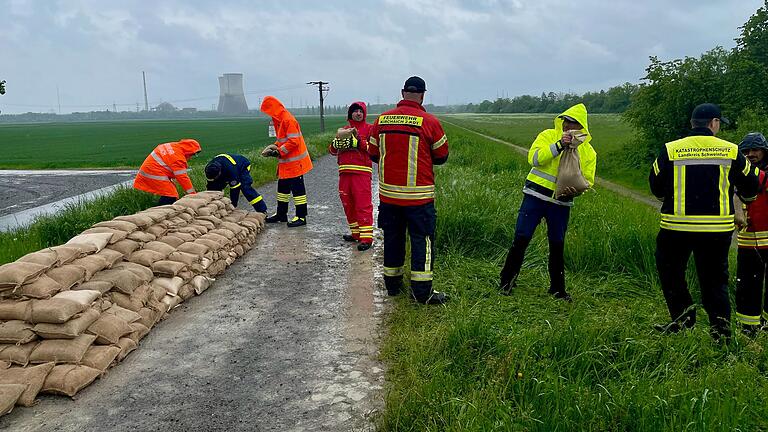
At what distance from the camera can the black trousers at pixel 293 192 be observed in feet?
26.6

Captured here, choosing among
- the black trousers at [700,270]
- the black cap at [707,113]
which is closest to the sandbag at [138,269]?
the black trousers at [700,270]

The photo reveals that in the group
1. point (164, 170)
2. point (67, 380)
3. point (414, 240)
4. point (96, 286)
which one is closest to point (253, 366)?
point (67, 380)

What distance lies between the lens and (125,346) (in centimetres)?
391

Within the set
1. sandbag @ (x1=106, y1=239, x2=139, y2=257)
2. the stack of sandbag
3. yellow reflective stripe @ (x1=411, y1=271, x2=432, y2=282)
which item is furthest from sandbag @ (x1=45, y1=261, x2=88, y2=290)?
yellow reflective stripe @ (x1=411, y1=271, x2=432, y2=282)

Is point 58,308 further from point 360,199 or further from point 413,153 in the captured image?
point 360,199

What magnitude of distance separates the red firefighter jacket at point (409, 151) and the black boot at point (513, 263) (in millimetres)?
870

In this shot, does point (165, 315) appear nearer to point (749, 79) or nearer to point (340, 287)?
point (340, 287)

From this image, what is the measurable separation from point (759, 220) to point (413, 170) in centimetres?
259

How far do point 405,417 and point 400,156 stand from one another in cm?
245

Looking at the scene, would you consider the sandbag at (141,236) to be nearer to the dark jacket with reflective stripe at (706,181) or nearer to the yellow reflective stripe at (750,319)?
the dark jacket with reflective stripe at (706,181)

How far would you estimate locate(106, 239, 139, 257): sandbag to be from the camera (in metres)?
4.77

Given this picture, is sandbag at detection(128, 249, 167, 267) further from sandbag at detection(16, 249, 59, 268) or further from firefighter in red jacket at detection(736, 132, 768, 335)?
firefighter in red jacket at detection(736, 132, 768, 335)

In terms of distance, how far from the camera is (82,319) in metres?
3.70

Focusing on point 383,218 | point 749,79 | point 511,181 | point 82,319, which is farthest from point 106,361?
point 749,79
